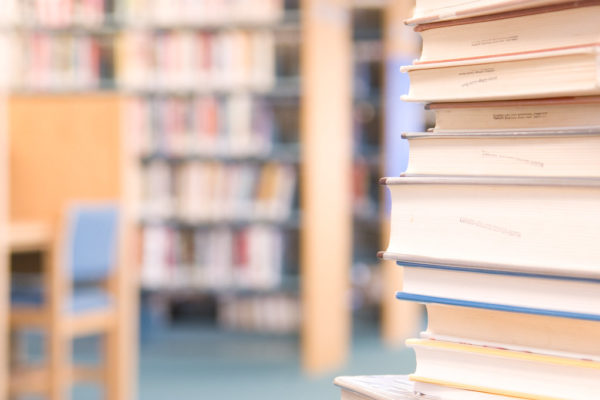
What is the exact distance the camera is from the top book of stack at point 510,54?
2.59ft

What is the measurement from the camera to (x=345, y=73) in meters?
5.06

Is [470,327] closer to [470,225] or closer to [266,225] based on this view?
[470,225]

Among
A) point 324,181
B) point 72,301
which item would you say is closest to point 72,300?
point 72,301

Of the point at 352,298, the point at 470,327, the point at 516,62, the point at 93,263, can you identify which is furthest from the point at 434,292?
the point at 352,298

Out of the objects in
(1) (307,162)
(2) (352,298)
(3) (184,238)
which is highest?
(1) (307,162)

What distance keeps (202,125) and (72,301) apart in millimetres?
1712

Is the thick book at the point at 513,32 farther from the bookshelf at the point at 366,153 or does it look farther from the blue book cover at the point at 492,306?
Result: the bookshelf at the point at 366,153

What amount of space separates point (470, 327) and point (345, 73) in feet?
14.0

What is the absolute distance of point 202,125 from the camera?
4.97 metres

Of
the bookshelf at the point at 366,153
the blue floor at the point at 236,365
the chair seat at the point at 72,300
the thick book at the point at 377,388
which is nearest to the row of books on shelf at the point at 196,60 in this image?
the bookshelf at the point at 366,153

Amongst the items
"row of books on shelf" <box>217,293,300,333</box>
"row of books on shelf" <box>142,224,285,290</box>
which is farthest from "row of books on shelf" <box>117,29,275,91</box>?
"row of books on shelf" <box>217,293,300,333</box>

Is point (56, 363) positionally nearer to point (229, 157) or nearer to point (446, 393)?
point (229, 157)

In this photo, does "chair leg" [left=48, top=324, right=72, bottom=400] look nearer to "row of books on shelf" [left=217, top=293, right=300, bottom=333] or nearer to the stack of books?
"row of books on shelf" [left=217, top=293, right=300, bottom=333]

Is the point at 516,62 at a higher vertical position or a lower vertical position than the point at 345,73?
lower
